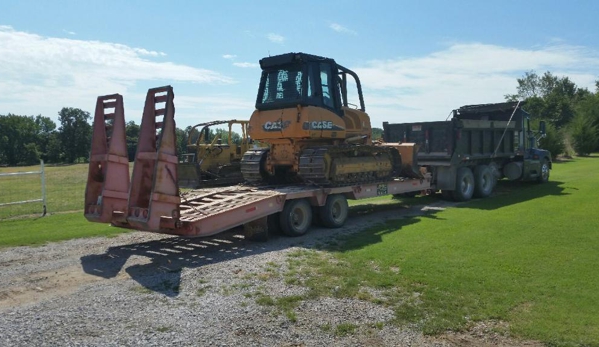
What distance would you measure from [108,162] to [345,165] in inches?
216

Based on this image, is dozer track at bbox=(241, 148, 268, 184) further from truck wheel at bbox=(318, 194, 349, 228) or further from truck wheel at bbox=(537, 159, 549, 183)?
truck wheel at bbox=(537, 159, 549, 183)

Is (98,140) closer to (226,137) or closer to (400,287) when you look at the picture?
(400,287)

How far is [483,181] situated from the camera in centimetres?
1820

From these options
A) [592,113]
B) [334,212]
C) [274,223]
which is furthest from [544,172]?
[592,113]

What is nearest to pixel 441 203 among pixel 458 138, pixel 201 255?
pixel 458 138

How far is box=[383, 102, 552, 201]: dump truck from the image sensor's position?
17016 millimetres

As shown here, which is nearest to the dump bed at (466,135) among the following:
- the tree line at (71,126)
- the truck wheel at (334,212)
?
the truck wheel at (334,212)

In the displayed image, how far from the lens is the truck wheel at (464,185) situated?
1705cm

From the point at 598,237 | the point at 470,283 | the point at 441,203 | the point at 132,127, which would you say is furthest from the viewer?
the point at 132,127

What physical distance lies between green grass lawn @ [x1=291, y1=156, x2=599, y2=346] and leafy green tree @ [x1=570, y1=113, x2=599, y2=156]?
3720cm

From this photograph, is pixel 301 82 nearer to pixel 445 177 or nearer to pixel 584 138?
pixel 445 177

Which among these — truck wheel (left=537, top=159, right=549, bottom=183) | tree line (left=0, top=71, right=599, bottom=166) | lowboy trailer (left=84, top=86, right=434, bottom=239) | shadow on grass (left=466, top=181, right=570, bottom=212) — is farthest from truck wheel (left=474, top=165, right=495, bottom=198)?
tree line (left=0, top=71, right=599, bottom=166)

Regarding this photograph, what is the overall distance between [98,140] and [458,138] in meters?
11.2

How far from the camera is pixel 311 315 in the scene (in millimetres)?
6246
